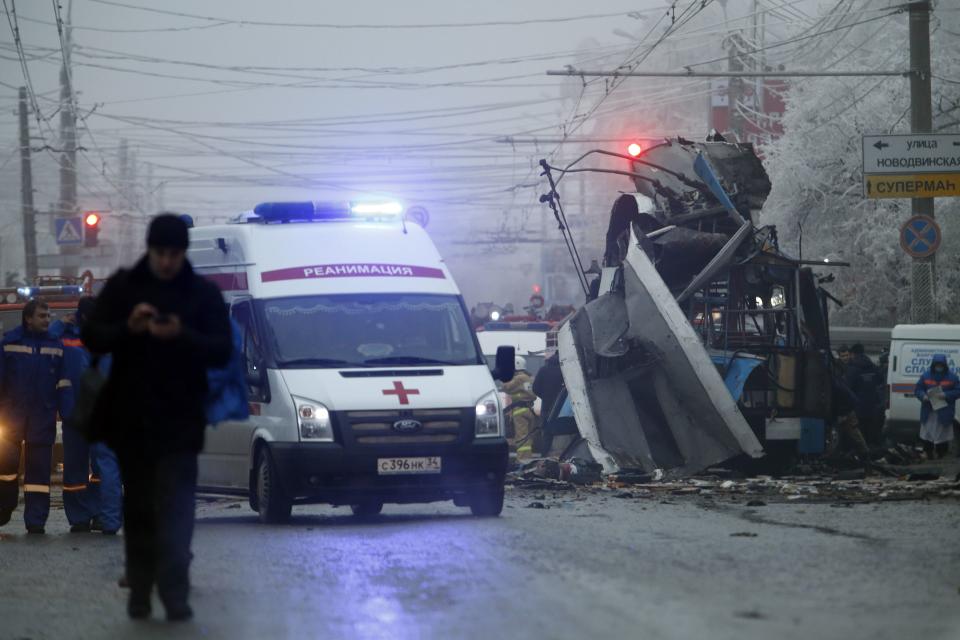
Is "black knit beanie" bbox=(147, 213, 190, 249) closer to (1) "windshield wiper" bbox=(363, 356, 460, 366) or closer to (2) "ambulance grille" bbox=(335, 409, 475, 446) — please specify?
(2) "ambulance grille" bbox=(335, 409, 475, 446)

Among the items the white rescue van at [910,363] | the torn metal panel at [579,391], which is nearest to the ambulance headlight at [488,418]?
the torn metal panel at [579,391]

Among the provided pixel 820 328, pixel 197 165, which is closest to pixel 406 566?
pixel 820 328

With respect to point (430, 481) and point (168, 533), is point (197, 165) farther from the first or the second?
point (168, 533)

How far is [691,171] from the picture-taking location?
2086 cm

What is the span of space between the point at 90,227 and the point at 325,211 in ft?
85.1

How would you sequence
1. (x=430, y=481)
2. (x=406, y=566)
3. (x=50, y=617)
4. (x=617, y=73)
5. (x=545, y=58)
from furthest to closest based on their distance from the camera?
1. (x=545, y=58)
2. (x=617, y=73)
3. (x=430, y=481)
4. (x=406, y=566)
5. (x=50, y=617)

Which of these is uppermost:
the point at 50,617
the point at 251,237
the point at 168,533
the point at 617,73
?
the point at 617,73

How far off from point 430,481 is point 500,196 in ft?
273

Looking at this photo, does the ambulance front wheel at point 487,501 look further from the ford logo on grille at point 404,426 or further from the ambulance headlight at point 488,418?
the ford logo on grille at point 404,426

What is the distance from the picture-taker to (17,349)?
42.4 feet

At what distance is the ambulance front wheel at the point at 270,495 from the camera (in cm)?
1285

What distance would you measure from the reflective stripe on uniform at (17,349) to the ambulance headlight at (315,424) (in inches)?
88.2

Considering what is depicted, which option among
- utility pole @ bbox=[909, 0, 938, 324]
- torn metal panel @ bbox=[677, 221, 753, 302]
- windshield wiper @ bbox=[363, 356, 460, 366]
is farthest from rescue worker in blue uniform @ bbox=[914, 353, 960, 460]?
windshield wiper @ bbox=[363, 356, 460, 366]

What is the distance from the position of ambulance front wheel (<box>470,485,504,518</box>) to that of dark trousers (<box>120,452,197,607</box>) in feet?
19.8
